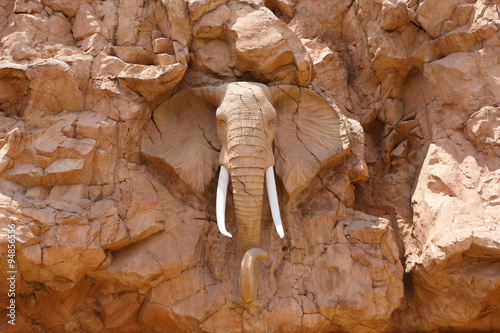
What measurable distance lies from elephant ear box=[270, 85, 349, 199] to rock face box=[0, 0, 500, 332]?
0.02 metres

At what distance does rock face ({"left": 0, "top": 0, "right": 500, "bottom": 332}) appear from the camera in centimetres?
413

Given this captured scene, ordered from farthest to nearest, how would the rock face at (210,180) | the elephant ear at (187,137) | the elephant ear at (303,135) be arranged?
1. the elephant ear at (303,135)
2. the elephant ear at (187,137)
3. the rock face at (210,180)

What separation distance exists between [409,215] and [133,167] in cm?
283

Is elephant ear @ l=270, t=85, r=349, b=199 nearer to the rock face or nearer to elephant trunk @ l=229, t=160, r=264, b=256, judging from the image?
the rock face

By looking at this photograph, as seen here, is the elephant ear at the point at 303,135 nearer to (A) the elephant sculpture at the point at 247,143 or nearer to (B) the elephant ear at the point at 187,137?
(A) the elephant sculpture at the point at 247,143

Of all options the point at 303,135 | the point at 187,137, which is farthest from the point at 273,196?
the point at 187,137

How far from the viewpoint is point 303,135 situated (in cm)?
Result: 491

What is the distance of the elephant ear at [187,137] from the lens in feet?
14.7

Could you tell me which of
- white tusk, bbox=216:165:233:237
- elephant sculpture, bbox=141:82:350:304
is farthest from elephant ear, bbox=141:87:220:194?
white tusk, bbox=216:165:233:237

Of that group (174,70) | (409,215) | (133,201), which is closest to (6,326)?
(133,201)

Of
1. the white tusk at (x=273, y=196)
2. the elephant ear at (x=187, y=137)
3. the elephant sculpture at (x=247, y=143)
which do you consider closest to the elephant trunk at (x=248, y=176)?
the elephant sculpture at (x=247, y=143)

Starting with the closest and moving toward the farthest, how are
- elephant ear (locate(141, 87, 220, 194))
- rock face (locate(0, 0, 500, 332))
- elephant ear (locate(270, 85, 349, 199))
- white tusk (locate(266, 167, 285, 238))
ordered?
rock face (locate(0, 0, 500, 332)), white tusk (locate(266, 167, 285, 238)), elephant ear (locate(141, 87, 220, 194)), elephant ear (locate(270, 85, 349, 199))

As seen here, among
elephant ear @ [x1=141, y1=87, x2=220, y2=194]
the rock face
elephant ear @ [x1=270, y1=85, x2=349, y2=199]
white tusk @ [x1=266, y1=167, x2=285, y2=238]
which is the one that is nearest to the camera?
the rock face

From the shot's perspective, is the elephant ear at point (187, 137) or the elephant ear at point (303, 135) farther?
the elephant ear at point (303, 135)
